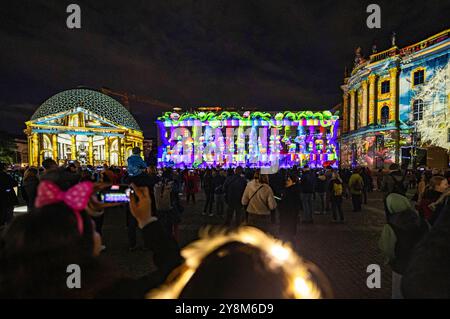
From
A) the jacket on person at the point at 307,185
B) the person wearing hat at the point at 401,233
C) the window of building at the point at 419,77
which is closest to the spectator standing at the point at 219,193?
the jacket on person at the point at 307,185

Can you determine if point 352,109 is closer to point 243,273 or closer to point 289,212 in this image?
point 289,212

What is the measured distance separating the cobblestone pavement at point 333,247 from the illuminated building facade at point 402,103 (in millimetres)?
24287

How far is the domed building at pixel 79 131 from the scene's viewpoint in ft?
172

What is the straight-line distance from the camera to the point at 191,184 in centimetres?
1312

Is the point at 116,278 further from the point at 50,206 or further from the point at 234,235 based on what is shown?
the point at 234,235

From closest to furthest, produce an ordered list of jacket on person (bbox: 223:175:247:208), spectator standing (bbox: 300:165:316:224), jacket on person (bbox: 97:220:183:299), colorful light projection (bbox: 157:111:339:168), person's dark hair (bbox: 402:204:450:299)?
jacket on person (bbox: 97:220:183:299) < person's dark hair (bbox: 402:204:450:299) < jacket on person (bbox: 223:175:247:208) < spectator standing (bbox: 300:165:316:224) < colorful light projection (bbox: 157:111:339:168)

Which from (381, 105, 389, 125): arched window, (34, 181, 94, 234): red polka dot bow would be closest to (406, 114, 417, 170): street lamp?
(381, 105, 389, 125): arched window

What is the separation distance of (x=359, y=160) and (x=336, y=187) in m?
32.0

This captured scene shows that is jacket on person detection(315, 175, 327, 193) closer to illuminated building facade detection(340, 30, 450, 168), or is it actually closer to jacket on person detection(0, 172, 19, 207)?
jacket on person detection(0, 172, 19, 207)

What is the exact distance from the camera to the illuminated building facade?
91.5 ft

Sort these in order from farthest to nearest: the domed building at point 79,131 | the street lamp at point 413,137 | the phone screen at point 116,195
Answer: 1. the domed building at point 79,131
2. the street lamp at point 413,137
3. the phone screen at point 116,195

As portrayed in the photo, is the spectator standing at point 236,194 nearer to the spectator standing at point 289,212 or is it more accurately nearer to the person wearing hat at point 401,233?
the spectator standing at point 289,212

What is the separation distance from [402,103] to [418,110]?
2.31 m
